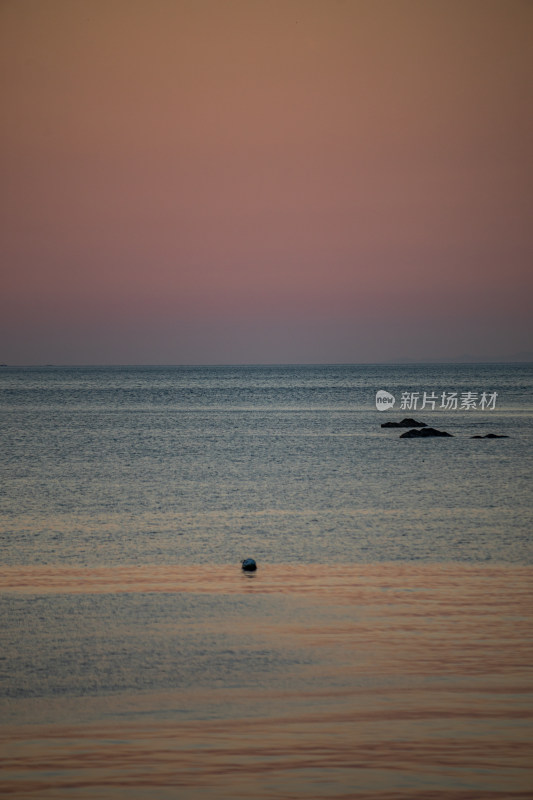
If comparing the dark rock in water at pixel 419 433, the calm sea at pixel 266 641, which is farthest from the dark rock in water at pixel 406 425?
the calm sea at pixel 266 641

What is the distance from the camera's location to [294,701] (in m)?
11.3

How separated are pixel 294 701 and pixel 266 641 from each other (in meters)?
2.68

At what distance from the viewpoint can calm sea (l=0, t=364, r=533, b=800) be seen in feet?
30.6

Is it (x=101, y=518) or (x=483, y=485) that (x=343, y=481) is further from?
(x=101, y=518)

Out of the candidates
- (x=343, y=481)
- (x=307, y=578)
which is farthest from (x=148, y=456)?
(x=307, y=578)

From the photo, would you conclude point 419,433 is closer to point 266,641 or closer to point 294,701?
point 266,641

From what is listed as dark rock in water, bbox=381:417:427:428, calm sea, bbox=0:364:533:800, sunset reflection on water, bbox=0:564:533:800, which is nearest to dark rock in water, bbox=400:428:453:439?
dark rock in water, bbox=381:417:427:428

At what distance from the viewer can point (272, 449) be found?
5488cm

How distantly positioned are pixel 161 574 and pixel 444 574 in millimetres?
6361

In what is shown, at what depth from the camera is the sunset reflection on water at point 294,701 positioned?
29.7 ft

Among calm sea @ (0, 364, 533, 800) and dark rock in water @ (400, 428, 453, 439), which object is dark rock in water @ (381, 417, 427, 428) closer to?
dark rock in water @ (400, 428, 453, 439)

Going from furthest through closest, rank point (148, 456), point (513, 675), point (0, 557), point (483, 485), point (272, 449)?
point (272, 449)
point (148, 456)
point (483, 485)
point (0, 557)
point (513, 675)

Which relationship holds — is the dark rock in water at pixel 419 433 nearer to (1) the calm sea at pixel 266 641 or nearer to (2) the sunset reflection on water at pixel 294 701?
(1) the calm sea at pixel 266 641

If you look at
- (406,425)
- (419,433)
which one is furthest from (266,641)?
(406,425)
